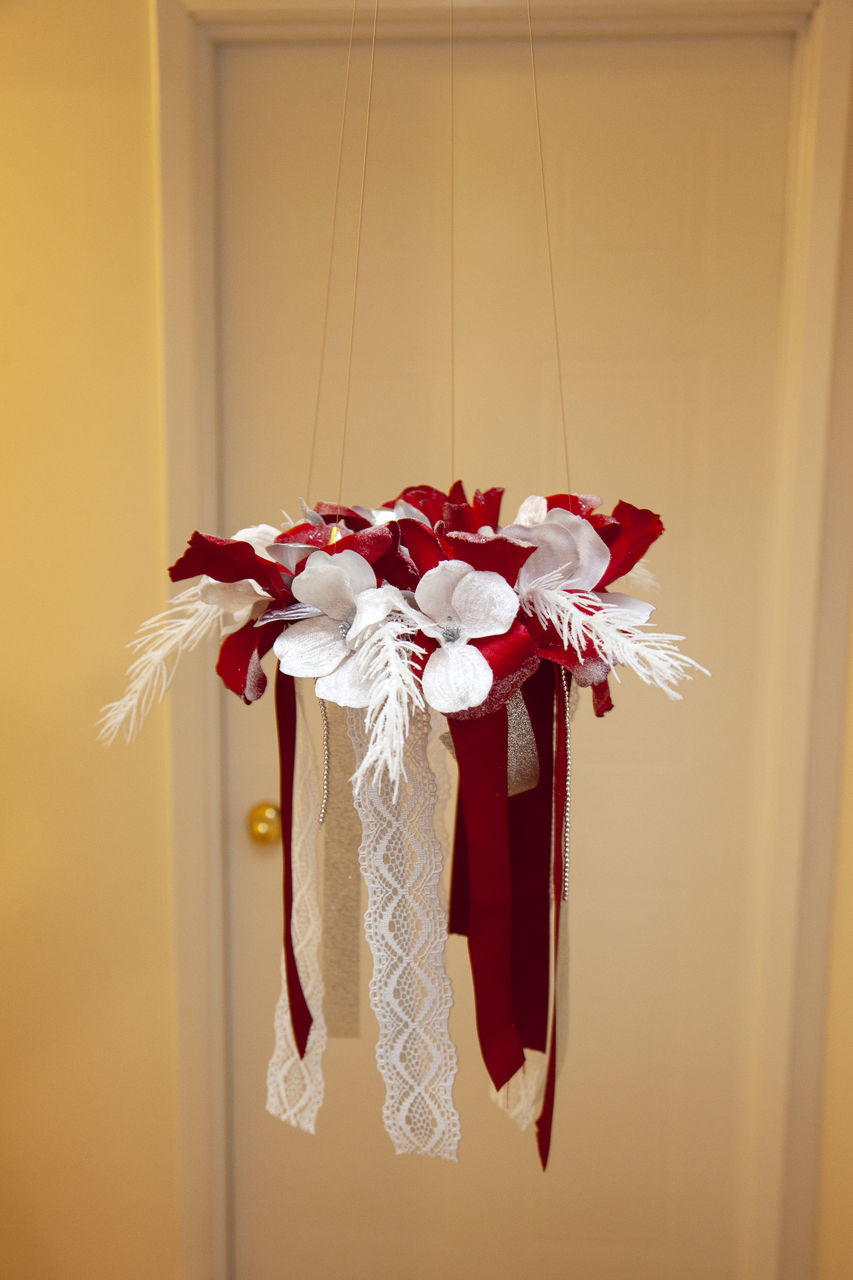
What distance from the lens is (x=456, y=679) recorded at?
2.04 feet

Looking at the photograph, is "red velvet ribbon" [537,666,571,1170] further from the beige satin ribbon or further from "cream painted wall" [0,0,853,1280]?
"cream painted wall" [0,0,853,1280]

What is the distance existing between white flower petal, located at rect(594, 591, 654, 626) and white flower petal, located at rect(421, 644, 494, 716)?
13 centimetres

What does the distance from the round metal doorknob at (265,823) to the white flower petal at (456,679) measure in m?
0.98

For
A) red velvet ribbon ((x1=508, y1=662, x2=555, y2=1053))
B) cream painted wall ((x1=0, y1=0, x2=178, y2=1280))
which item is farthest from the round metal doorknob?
red velvet ribbon ((x1=508, y1=662, x2=555, y2=1053))

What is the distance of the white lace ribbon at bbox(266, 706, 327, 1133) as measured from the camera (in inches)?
33.0

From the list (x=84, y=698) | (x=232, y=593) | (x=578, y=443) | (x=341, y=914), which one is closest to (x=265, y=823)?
(x=84, y=698)

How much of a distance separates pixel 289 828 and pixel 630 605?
36cm

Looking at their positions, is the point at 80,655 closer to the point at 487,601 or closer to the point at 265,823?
the point at 265,823

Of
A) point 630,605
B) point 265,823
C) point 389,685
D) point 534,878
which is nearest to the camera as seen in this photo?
point 389,685

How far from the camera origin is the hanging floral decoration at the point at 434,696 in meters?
0.65

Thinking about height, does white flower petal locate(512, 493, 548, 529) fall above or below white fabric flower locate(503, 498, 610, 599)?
above

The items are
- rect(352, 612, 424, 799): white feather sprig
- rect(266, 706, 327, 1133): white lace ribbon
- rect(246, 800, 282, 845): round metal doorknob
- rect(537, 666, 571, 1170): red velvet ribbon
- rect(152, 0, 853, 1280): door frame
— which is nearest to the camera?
rect(352, 612, 424, 799): white feather sprig

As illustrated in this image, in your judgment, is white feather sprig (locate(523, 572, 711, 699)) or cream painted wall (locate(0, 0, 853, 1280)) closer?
white feather sprig (locate(523, 572, 711, 699))

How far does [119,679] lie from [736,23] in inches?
53.2
